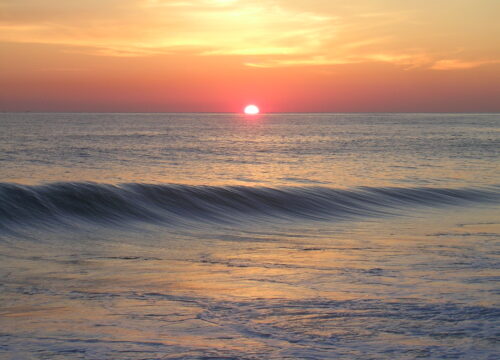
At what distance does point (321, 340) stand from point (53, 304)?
4.11m

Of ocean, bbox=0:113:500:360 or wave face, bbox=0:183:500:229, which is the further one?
wave face, bbox=0:183:500:229

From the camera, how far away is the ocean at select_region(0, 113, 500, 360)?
22.7ft

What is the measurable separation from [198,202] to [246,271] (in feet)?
35.4

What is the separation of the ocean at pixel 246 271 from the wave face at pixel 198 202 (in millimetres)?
88

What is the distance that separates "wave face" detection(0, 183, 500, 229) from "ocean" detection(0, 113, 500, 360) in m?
0.09

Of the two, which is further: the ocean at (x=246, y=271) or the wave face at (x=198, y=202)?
the wave face at (x=198, y=202)

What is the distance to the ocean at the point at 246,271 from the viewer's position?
691 centimetres

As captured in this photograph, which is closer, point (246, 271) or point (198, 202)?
point (246, 271)

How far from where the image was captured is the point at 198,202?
21203mm

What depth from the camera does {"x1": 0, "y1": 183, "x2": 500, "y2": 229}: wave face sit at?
18.2 m

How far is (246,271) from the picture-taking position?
1063 cm

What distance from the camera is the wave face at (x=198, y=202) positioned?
59.9 ft

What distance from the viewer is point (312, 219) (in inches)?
750

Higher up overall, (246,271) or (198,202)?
(198,202)
